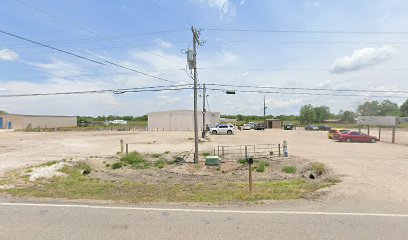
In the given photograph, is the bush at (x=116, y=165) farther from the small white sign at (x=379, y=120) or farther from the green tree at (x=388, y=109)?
the green tree at (x=388, y=109)

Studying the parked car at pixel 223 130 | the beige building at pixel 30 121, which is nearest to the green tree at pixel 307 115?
the parked car at pixel 223 130

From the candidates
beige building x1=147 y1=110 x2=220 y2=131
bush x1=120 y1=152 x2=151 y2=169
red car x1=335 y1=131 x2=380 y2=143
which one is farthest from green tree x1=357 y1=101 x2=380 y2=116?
bush x1=120 y1=152 x2=151 y2=169

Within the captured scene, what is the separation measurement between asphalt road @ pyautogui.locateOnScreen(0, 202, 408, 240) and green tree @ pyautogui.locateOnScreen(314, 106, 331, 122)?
130 m

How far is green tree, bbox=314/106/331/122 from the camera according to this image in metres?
131

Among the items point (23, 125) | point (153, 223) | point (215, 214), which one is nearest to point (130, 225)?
point (153, 223)

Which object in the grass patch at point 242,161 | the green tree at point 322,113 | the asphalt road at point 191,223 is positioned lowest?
the grass patch at point 242,161

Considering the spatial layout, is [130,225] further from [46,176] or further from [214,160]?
[214,160]

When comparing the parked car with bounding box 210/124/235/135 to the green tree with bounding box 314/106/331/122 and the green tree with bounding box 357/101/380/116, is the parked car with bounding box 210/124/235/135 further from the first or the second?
the green tree with bounding box 314/106/331/122

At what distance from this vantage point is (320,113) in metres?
134

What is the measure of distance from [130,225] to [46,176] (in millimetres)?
8371

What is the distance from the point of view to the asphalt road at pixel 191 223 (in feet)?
16.3

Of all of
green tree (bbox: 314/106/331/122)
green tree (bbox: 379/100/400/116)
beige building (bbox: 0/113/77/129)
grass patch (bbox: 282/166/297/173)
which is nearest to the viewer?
grass patch (bbox: 282/166/297/173)

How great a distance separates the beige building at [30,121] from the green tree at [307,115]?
95.2m

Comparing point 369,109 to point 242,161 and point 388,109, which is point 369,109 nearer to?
point 388,109
